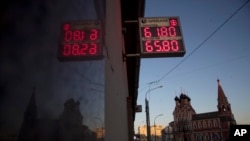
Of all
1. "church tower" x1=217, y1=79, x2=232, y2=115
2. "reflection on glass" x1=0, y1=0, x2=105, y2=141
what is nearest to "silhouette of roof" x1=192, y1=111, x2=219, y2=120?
"church tower" x1=217, y1=79, x2=232, y2=115

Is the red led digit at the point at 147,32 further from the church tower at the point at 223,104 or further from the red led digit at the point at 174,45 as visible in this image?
the church tower at the point at 223,104

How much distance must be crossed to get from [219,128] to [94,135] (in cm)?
7244

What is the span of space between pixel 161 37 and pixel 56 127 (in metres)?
4.44

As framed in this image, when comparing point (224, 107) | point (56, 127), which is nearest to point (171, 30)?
point (56, 127)

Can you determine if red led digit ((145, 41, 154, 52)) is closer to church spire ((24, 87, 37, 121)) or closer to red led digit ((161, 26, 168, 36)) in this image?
red led digit ((161, 26, 168, 36))

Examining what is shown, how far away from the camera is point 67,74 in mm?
546

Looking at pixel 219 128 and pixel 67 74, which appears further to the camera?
pixel 219 128

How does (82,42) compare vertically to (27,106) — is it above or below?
above

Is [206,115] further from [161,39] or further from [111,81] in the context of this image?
[111,81]

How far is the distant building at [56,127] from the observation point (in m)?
0.33

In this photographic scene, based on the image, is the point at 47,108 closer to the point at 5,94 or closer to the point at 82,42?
the point at 5,94

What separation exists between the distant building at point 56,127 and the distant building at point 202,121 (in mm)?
65018

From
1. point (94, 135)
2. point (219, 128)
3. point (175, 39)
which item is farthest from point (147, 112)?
point (219, 128)

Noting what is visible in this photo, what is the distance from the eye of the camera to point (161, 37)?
471 cm
